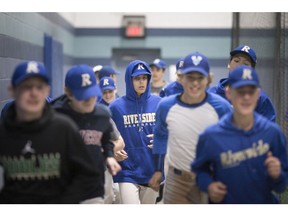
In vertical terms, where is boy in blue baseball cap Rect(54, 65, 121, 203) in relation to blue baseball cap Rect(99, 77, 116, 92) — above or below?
below

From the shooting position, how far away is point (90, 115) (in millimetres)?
3174

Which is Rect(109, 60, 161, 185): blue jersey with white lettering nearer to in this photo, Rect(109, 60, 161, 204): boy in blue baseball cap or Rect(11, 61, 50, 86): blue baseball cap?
Rect(109, 60, 161, 204): boy in blue baseball cap

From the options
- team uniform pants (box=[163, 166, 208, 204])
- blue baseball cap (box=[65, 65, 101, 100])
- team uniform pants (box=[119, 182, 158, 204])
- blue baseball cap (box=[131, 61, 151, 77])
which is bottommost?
team uniform pants (box=[119, 182, 158, 204])

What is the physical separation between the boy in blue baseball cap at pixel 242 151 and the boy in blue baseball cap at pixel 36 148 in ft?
2.38

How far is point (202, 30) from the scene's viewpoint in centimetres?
1322

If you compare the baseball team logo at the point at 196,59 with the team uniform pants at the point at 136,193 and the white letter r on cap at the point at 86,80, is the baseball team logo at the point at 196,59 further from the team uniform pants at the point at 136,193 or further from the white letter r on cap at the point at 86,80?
the team uniform pants at the point at 136,193

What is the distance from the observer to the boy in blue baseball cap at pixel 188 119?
3.15m

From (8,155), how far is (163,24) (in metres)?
10.9

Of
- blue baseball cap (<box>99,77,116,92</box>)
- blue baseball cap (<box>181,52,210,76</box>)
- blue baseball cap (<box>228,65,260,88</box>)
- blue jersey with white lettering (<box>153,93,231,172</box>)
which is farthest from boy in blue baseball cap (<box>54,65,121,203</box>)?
blue baseball cap (<box>99,77,116,92</box>)

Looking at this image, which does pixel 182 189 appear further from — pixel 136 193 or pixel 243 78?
A: pixel 136 193

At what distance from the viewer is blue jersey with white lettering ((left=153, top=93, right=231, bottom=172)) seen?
3.17 meters

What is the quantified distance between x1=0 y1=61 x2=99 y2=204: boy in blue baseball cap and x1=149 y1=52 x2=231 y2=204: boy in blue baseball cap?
639 mm

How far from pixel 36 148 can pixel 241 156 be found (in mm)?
1144

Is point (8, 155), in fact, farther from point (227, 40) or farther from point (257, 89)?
point (227, 40)
